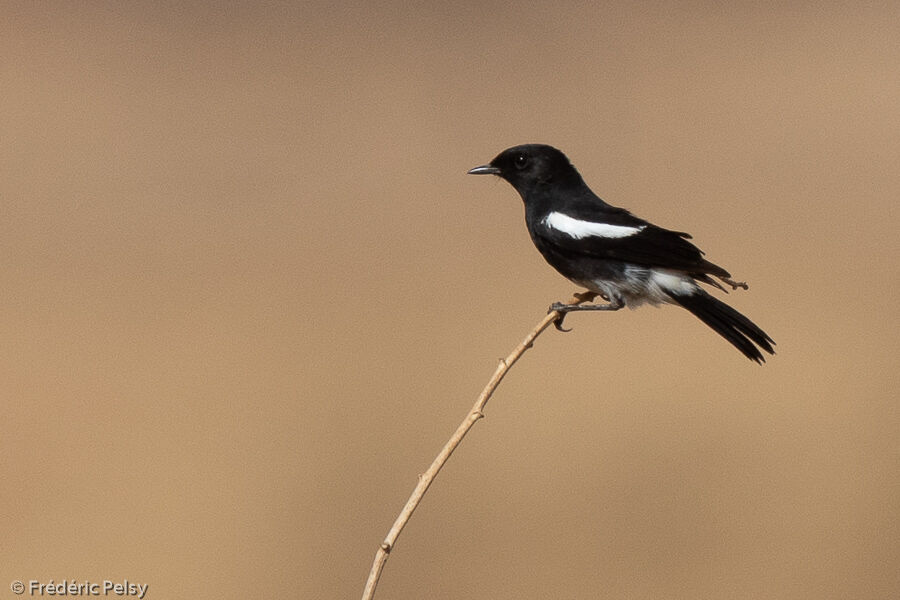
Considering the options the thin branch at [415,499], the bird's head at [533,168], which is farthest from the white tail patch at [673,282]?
the thin branch at [415,499]

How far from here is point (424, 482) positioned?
0.57 meters

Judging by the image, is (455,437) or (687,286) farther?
(687,286)

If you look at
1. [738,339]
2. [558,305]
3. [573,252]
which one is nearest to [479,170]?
[573,252]

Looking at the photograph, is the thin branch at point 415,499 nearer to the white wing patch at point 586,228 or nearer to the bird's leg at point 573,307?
the bird's leg at point 573,307

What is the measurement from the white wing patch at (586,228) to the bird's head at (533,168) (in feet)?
0.31

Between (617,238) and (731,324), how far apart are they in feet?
0.60

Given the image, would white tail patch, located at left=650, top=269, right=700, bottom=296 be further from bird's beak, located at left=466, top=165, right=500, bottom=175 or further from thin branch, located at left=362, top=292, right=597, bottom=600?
thin branch, located at left=362, top=292, right=597, bottom=600

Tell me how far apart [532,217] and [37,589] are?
775mm

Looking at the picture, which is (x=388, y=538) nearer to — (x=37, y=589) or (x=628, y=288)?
(x=37, y=589)

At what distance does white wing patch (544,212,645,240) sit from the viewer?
3.59ft

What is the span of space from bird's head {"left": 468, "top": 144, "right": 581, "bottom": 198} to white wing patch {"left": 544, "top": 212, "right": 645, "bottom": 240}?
0.10 meters

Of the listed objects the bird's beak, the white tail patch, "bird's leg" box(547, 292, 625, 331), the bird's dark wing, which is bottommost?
"bird's leg" box(547, 292, 625, 331)

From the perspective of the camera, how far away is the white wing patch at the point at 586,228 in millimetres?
1096

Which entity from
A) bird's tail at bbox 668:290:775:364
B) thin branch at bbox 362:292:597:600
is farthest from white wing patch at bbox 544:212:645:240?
thin branch at bbox 362:292:597:600
